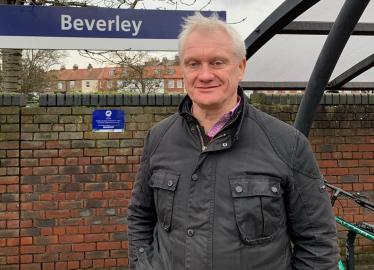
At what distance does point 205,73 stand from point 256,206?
0.57 meters

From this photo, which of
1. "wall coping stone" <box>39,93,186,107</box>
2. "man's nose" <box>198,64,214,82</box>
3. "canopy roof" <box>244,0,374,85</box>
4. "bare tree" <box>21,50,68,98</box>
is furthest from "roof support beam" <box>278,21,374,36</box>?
"bare tree" <box>21,50,68,98</box>

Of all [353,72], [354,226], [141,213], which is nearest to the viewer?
[141,213]

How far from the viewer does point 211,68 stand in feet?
4.79

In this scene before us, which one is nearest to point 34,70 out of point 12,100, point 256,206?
point 12,100

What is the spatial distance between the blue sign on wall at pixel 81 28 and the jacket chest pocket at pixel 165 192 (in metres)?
2.40

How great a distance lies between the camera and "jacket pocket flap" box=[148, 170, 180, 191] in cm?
148

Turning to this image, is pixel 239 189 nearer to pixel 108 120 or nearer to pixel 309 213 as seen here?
pixel 309 213

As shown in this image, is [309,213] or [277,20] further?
[277,20]

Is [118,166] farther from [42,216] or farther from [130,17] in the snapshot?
[130,17]

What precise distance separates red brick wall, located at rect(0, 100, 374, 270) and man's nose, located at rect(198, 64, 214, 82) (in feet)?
7.97

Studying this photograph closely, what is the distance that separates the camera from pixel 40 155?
3.70 meters

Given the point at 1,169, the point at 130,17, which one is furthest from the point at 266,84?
the point at 1,169

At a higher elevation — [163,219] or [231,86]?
[231,86]

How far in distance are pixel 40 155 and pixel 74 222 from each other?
0.79 metres
